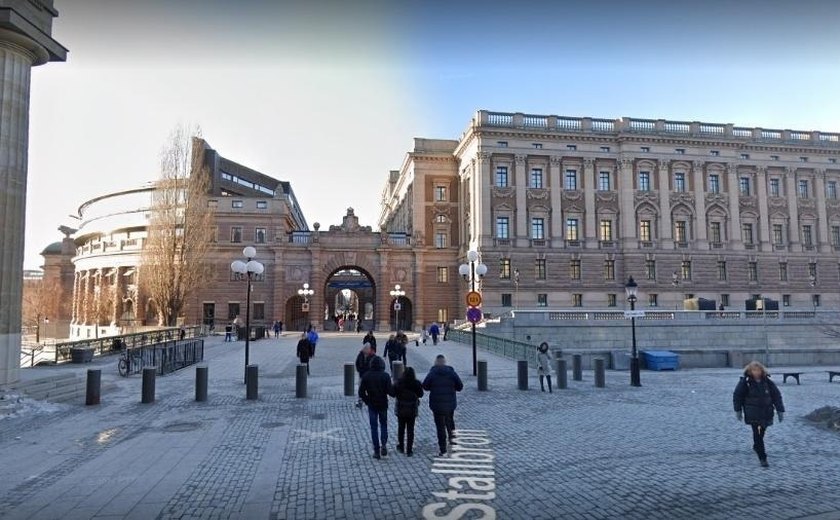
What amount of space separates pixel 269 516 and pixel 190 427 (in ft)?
18.6

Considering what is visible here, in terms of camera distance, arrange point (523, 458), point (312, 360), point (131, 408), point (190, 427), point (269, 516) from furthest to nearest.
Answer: point (312, 360), point (131, 408), point (190, 427), point (523, 458), point (269, 516)

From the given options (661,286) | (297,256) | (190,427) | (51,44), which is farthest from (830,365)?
(297,256)

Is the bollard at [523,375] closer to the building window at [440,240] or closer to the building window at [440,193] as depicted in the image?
the building window at [440,240]

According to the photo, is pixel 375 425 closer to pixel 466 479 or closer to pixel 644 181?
pixel 466 479

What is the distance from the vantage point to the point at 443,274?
5338 centimetres

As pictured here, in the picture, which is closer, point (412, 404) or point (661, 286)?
point (412, 404)

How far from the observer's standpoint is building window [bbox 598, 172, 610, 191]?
52312 millimetres

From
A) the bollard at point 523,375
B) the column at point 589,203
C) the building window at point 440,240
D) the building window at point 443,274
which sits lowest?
the bollard at point 523,375

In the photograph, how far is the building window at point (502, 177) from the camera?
50.6 meters

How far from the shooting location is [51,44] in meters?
12.9

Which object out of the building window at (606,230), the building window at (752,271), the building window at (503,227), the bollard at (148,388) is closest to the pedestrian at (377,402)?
the bollard at (148,388)

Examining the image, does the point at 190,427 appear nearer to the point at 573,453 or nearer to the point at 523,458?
the point at 523,458

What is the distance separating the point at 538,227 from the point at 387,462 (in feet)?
148

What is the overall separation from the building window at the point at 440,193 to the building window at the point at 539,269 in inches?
511
